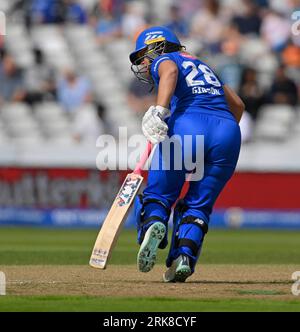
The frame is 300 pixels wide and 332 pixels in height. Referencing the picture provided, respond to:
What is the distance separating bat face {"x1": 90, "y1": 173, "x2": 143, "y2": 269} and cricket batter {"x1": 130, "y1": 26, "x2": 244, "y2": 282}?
91 mm

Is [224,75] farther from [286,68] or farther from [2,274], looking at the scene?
[2,274]

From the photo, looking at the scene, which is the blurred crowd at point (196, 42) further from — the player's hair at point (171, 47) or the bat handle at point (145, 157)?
the bat handle at point (145, 157)

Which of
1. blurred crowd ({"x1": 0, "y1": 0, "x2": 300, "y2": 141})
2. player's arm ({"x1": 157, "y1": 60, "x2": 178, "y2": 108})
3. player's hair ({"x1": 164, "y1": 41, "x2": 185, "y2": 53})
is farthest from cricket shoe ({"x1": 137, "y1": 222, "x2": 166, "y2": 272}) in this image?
blurred crowd ({"x1": 0, "y1": 0, "x2": 300, "y2": 141})

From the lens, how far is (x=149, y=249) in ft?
24.0

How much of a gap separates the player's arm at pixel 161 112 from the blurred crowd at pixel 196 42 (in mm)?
9833

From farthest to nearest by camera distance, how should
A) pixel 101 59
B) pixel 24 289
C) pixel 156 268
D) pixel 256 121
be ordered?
pixel 101 59
pixel 256 121
pixel 156 268
pixel 24 289

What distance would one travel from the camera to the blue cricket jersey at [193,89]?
7.75 metres

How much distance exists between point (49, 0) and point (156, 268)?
1164 cm

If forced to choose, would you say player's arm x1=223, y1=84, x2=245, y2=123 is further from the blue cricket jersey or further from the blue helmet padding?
the blue helmet padding

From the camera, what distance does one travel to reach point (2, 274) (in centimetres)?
834

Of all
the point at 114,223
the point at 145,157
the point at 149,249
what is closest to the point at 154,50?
the point at 145,157
